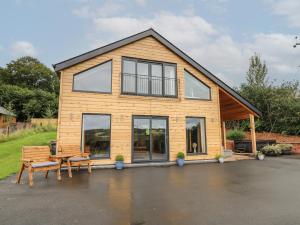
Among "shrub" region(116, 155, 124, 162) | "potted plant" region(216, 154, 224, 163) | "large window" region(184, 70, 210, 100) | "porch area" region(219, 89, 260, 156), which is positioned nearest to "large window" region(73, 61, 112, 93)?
"shrub" region(116, 155, 124, 162)

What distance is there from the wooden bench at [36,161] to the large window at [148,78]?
4.01 m

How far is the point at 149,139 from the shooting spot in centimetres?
866

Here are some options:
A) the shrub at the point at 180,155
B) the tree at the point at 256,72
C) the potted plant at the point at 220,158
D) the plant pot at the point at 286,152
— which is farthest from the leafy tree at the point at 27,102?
the tree at the point at 256,72

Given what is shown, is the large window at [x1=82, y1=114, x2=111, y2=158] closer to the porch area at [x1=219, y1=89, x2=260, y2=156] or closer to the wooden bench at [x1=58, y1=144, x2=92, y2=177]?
the wooden bench at [x1=58, y1=144, x2=92, y2=177]

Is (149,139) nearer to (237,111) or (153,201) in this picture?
(153,201)

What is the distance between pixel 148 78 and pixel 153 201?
6329 mm

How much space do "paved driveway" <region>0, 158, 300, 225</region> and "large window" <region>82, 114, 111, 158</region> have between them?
6.97 ft

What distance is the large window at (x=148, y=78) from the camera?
29.2 ft

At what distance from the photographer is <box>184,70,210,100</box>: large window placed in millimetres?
9820

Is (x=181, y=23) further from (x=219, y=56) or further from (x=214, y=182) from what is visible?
(x=214, y=182)

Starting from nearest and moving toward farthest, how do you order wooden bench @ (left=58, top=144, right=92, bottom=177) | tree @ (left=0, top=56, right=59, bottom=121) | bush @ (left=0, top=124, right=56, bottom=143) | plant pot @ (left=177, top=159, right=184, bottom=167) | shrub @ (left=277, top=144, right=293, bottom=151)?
wooden bench @ (left=58, top=144, right=92, bottom=177) < plant pot @ (left=177, top=159, right=184, bottom=167) < shrub @ (left=277, top=144, right=293, bottom=151) < bush @ (left=0, top=124, right=56, bottom=143) < tree @ (left=0, top=56, right=59, bottom=121)

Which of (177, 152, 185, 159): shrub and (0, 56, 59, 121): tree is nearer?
(177, 152, 185, 159): shrub

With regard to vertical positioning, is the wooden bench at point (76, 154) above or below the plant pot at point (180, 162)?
above

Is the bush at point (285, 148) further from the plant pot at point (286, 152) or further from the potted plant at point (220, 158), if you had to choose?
the potted plant at point (220, 158)
